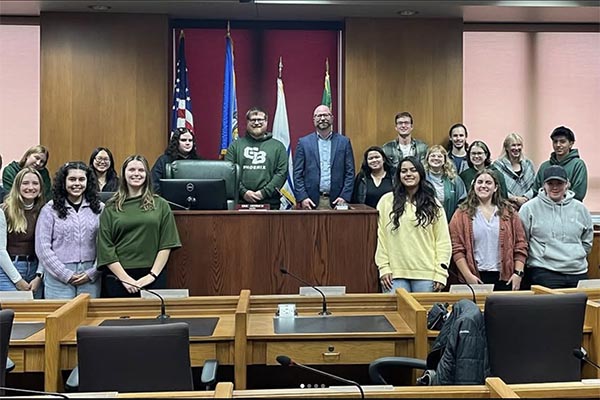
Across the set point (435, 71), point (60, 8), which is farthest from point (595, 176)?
point (60, 8)

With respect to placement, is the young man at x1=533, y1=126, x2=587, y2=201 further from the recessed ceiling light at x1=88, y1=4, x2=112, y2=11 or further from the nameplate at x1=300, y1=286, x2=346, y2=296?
the recessed ceiling light at x1=88, y1=4, x2=112, y2=11

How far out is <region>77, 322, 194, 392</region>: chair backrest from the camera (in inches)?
81.4

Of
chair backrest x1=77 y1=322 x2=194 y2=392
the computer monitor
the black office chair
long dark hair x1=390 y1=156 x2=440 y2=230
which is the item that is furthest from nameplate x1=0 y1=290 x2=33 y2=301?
long dark hair x1=390 y1=156 x2=440 y2=230

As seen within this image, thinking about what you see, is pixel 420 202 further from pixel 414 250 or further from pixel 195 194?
pixel 195 194

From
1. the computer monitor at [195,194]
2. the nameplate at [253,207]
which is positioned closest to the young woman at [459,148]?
the nameplate at [253,207]

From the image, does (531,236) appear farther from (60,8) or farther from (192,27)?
(60,8)

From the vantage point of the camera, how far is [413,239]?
359cm

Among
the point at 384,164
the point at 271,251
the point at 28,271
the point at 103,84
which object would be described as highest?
the point at 103,84

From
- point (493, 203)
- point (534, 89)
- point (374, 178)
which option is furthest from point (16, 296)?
point (534, 89)

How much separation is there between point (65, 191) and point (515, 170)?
3.20m

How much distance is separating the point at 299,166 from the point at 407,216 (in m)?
1.60

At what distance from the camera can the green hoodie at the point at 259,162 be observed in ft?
15.3

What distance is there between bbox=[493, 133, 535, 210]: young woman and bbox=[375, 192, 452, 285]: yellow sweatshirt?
1417 mm

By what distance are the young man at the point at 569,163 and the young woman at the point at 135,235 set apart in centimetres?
280
